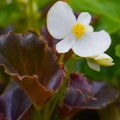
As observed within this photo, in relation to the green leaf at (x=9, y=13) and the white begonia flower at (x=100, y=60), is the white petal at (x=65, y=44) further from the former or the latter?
the green leaf at (x=9, y=13)

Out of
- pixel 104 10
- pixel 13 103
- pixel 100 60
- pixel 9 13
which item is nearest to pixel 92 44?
pixel 100 60

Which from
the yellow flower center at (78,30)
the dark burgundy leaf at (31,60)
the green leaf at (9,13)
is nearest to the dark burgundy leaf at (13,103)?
the dark burgundy leaf at (31,60)

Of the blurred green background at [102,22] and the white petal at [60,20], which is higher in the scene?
the white petal at [60,20]

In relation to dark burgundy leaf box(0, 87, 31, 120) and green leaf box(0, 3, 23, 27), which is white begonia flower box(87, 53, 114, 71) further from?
green leaf box(0, 3, 23, 27)

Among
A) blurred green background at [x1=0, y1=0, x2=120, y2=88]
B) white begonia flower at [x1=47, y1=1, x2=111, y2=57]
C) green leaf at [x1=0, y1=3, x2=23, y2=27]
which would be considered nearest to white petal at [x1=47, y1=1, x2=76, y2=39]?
white begonia flower at [x1=47, y1=1, x2=111, y2=57]

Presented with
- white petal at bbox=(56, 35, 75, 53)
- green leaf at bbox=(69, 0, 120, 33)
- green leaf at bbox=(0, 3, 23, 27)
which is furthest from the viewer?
green leaf at bbox=(0, 3, 23, 27)

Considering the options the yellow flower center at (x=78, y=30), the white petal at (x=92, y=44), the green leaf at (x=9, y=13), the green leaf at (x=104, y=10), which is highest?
the yellow flower center at (x=78, y=30)

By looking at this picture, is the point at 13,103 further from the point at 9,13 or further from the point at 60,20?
the point at 9,13

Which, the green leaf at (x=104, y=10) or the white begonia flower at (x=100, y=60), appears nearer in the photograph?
the white begonia flower at (x=100, y=60)

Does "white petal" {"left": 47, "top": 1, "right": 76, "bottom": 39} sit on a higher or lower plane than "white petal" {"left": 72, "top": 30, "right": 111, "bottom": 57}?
higher

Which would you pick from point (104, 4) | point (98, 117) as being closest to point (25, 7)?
point (104, 4)
